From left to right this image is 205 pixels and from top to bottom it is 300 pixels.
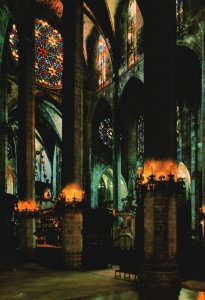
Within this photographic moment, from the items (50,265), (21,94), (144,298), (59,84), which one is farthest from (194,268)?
(59,84)

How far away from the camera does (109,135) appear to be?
111 ft

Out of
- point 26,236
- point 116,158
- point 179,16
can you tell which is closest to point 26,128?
point 26,236

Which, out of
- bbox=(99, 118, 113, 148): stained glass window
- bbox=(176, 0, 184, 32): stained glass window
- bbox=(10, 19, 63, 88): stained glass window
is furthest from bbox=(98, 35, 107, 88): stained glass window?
bbox=(176, 0, 184, 32): stained glass window

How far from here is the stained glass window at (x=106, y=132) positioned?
3372cm

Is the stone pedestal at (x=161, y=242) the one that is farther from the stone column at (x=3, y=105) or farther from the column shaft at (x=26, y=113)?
the stone column at (x=3, y=105)

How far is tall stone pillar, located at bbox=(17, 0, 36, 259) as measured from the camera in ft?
68.1

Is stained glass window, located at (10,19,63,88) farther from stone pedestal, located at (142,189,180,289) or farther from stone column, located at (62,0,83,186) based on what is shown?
stone pedestal, located at (142,189,180,289)

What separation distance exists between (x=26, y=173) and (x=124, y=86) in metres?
11.1

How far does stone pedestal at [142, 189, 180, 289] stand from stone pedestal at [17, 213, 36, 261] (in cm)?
1018

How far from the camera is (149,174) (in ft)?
39.4

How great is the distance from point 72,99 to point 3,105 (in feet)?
32.3

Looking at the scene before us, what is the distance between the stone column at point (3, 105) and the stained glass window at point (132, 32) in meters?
8.83

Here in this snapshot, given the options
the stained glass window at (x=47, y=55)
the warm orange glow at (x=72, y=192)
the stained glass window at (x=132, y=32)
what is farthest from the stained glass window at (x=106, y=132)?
the warm orange glow at (x=72, y=192)

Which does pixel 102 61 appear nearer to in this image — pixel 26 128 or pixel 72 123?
pixel 26 128
